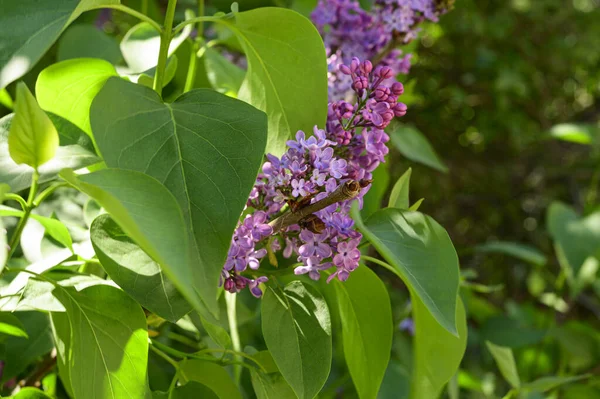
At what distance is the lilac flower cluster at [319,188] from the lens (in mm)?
424

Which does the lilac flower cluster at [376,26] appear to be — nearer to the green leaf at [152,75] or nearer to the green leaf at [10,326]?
the green leaf at [152,75]

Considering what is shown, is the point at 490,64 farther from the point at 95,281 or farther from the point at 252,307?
the point at 95,281

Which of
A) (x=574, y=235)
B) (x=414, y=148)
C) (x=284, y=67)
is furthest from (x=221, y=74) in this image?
(x=574, y=235)

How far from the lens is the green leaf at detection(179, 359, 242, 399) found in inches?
19.2

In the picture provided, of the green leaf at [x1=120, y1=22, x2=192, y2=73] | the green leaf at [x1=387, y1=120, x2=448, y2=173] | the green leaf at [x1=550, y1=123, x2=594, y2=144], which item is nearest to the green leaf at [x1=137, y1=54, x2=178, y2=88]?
the green leaf at [x1=120, y1=22, x2=192, y2=73]

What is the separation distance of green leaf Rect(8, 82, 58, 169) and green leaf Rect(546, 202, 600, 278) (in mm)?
967

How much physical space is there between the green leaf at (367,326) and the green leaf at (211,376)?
0.09 m

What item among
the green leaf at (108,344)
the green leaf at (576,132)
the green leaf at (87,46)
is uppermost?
the green leaf at (87,46)

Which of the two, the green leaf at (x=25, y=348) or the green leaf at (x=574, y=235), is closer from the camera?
the green leaf at (x=25, y=348)

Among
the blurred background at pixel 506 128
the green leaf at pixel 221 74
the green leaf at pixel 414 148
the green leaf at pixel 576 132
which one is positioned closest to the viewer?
the green leaf at pixel 221 74

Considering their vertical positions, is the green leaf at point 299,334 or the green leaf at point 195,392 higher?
the green leaf at point 299,334

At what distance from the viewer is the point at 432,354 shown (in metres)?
0.47

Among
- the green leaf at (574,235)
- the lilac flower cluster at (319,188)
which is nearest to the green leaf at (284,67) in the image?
the lilac flower cluster at (319,188)

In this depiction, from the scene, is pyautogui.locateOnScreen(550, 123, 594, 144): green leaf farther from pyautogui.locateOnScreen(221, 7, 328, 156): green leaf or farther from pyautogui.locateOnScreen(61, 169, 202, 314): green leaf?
pyautogui.locateOnScreen(61, 169, 202, 314): green leaf
